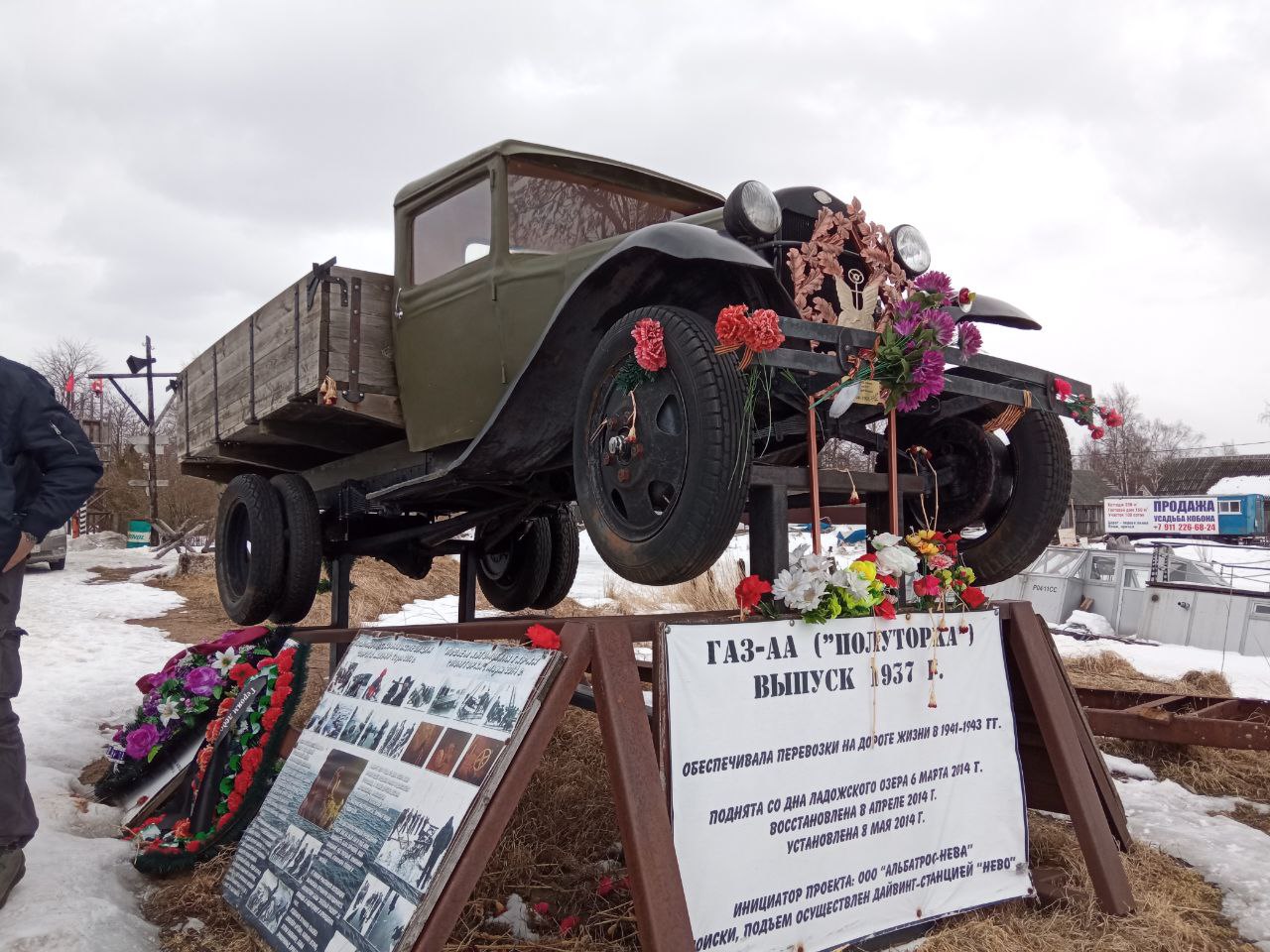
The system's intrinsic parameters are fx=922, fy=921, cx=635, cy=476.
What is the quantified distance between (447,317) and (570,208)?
674mm

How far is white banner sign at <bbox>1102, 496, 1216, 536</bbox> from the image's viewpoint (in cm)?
2906

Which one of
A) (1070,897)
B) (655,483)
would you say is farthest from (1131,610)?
(655,483)

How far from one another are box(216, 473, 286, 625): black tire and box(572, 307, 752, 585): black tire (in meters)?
2.30

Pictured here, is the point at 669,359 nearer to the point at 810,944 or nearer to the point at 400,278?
the point at 810,944

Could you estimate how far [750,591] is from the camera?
93.7 inches

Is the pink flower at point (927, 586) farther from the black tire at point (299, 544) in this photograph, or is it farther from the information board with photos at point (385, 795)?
the black tire at point (299, 544)

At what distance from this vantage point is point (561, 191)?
3.78 metres

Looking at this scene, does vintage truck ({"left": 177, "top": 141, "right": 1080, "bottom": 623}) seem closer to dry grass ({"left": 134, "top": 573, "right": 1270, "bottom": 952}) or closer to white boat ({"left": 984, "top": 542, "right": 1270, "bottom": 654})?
dry grass ({"left": 134, "top": 573, "right": 1270, "bottom": 952})

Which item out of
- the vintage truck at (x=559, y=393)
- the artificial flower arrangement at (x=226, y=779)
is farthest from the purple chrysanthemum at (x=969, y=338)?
the artificial flower arrangement at (x=226, y=779)

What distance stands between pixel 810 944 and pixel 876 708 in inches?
24.2

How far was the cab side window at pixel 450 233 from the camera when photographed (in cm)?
372

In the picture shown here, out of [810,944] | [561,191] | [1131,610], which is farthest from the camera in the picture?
[1131,610]

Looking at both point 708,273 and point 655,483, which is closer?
point 655,483

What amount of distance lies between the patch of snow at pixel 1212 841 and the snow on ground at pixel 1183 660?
3.16 m
